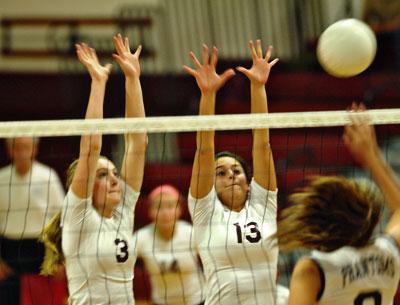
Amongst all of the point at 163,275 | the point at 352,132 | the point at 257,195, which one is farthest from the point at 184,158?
the point at 352,132

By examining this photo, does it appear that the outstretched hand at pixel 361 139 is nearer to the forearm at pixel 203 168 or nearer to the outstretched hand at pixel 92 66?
the forearm at pixel 203 168

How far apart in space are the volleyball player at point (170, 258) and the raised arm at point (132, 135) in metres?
1.45

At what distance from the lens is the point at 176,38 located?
12.0 m

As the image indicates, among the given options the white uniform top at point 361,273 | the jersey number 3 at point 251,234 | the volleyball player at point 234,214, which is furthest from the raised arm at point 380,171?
the jersey number 3 at point 251,234

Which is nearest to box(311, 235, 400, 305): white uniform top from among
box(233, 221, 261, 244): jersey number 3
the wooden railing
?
box(233, 221, 261, 244): jersey number 3

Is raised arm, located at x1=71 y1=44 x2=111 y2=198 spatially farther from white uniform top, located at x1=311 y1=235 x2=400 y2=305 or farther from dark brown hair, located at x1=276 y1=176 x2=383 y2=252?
white uniform top, located at x1=311 y1=235 x2=400 y2=305

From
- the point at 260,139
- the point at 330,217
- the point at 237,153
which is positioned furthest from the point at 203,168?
the point at 237,153

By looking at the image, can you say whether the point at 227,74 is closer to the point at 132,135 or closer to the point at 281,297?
the point at 132,135

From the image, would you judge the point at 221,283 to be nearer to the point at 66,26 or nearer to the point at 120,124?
the point at 120,124

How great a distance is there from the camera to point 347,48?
551 centimetres

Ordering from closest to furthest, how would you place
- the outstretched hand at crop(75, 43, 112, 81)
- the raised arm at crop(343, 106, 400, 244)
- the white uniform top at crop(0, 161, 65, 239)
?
the raised arm at crop(343, 106, 400, 244)
the outstretched hand at crop(75, 43, 112, 81)
the white uniform top at crop(0, 161, 65, 239)

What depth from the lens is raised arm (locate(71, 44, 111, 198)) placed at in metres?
→ 4.94

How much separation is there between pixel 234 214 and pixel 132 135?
717 millimetres

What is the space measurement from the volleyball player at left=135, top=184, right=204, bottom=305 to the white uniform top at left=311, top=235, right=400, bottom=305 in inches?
113
